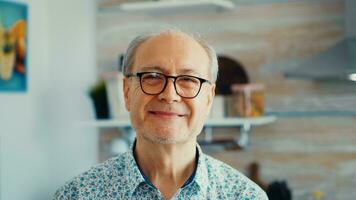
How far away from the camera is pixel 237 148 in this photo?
106 inches

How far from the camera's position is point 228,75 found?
8.79 ft

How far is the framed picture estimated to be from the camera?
2.54m

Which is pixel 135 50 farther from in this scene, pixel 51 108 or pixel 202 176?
pixel 51 108

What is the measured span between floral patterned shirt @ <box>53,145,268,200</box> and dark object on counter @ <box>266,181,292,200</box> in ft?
3.98

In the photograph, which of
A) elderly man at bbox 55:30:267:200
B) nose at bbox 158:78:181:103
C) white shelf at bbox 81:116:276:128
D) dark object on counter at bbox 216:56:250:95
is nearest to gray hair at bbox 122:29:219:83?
elderly man at bbox 55:30:267:200

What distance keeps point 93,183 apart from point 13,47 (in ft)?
4.98

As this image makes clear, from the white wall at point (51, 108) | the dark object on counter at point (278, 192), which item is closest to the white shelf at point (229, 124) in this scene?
the white wall at point (51, 108)

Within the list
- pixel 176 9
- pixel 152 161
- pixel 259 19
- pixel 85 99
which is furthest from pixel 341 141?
pixel 152 161

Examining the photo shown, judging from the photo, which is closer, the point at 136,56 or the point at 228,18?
the point at 136,56

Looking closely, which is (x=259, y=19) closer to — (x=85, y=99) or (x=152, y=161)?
(x=85, y=99)

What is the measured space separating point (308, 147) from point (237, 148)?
303 mm

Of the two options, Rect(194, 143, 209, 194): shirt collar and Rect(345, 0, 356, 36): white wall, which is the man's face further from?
Rect(345, 0, 356, 36): white wall

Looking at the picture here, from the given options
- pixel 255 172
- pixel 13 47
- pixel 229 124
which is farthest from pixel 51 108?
pixel 255 172

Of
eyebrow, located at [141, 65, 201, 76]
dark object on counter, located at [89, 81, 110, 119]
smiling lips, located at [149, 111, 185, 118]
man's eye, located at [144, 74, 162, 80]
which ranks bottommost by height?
dark object on counter, located at [89, 81, 110, 119]
